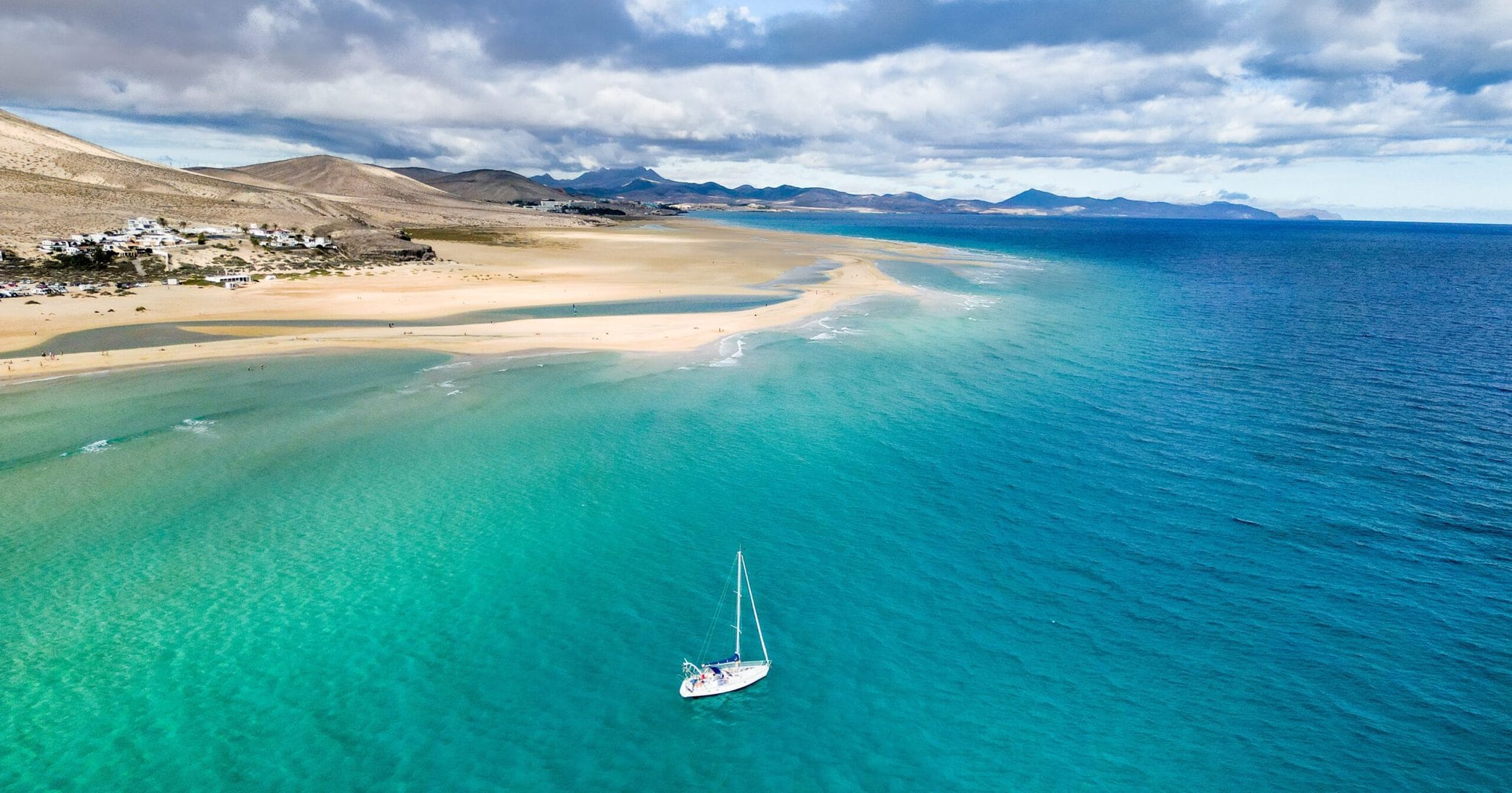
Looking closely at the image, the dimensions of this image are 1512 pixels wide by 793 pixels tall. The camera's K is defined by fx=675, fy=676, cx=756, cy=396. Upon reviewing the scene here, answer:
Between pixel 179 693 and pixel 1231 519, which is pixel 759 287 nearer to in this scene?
pixel 1231 519

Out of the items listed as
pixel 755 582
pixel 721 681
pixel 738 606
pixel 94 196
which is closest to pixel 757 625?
pixel 738 606

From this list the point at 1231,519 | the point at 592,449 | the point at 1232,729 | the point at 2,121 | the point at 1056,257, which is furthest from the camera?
the point at 1056,257

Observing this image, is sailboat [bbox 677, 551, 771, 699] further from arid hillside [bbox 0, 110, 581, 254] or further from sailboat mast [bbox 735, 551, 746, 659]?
arid hillside [bbox 0, 110, 581, 254]

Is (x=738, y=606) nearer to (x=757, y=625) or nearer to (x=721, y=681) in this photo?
(x=757, y=625)

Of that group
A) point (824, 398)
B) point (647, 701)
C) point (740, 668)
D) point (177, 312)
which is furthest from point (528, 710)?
Answer: point (177, 312)

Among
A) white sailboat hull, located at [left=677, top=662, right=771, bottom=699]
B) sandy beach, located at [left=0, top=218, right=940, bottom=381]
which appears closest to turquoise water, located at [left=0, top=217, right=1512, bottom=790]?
white sailboat hull, located at [left=677, top=662, right=771, bottom=699]

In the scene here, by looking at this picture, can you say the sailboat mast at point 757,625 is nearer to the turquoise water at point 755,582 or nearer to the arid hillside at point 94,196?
the turquoise water at point 755,582
